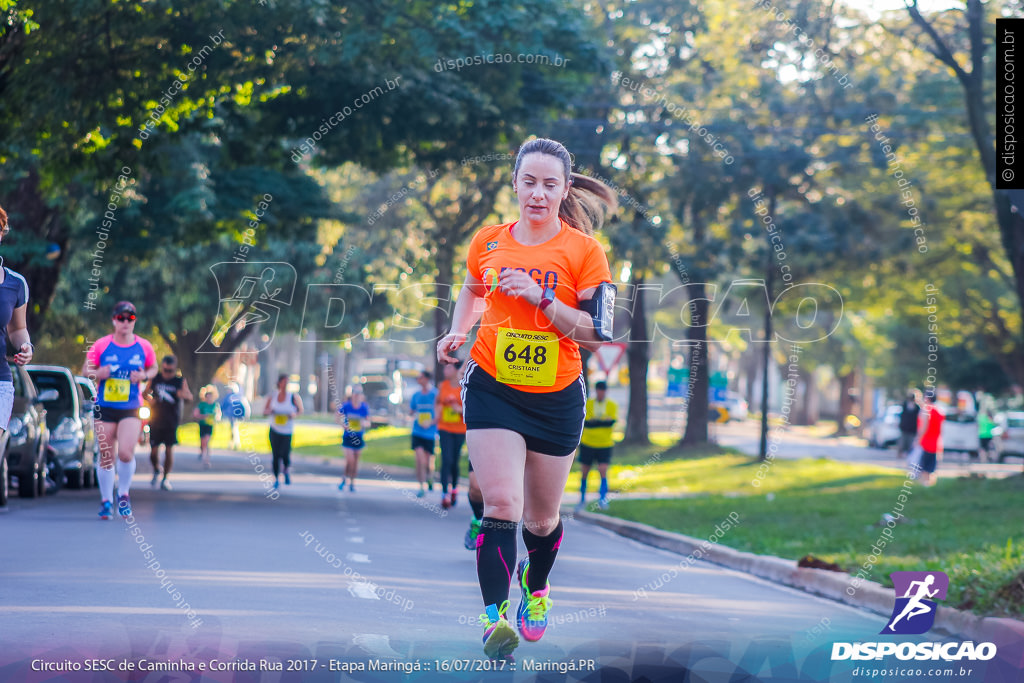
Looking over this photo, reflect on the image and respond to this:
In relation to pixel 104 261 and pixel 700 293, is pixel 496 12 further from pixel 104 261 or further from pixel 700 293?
pixel 700 293

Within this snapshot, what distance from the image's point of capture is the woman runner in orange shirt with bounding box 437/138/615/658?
553 cm

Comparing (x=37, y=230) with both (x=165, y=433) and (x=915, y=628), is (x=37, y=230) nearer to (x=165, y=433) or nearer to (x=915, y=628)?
(x=165, y=433)

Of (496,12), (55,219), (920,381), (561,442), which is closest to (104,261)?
(55,219)

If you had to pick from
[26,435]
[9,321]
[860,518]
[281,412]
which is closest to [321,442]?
[281,412]

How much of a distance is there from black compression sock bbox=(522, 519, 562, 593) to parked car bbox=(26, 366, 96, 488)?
41.5 ft

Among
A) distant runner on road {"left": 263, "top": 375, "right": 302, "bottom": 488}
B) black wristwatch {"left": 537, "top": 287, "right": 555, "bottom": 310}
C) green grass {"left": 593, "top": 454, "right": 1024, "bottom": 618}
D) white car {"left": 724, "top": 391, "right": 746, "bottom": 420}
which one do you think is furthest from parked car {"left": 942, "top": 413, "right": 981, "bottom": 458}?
black wristwatch {"left": 537, "top": 287, "right": 555, "bottom": 310}

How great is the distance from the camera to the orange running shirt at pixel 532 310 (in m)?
5.60

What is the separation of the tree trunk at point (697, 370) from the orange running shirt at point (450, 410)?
15.6 metres

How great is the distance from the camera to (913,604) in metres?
8.62

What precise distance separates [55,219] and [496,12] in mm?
8516

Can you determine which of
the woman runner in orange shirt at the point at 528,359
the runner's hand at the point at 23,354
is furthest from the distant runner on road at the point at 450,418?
the woman runner in orange shirt at the point at 528,359

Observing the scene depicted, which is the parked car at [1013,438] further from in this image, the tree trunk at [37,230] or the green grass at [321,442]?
the tree trunk at [37,230]

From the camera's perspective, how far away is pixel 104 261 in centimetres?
2161

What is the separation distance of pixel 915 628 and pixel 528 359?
3.90 meters
